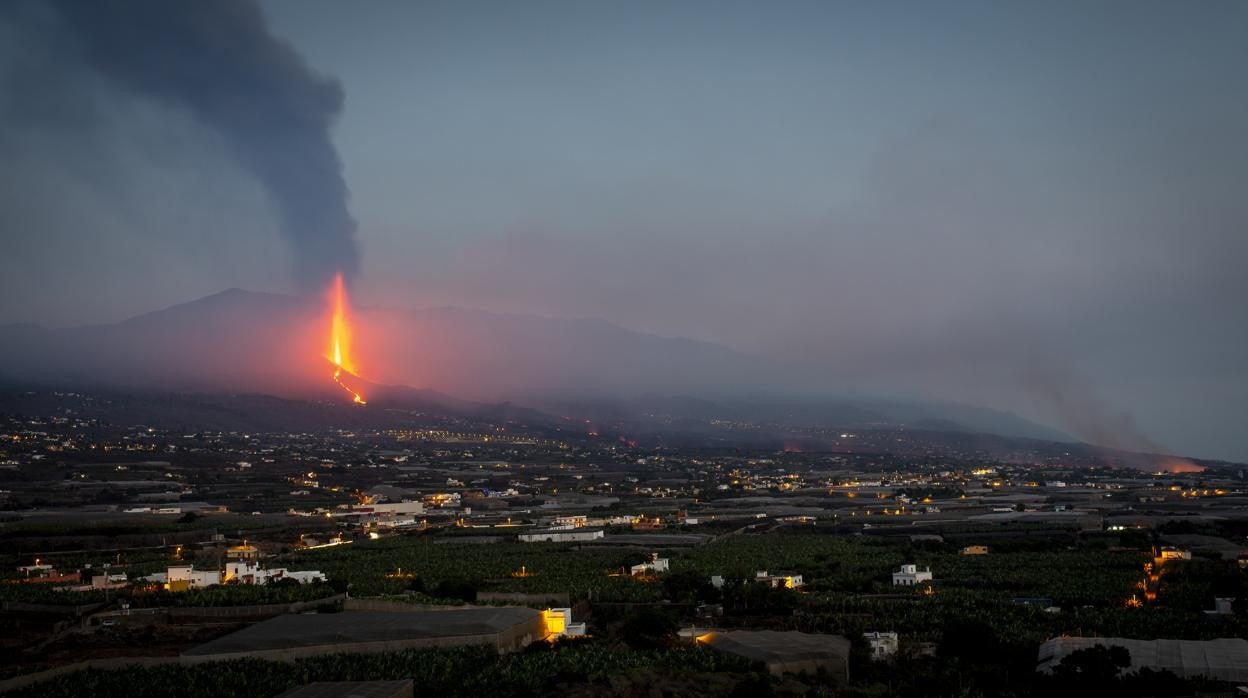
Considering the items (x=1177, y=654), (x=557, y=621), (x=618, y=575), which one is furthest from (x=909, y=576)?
(x=1177, y=654)

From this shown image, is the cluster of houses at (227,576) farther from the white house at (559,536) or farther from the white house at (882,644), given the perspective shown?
the white house at (882,644)

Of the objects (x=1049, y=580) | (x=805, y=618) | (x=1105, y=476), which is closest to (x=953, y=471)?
(x=1105, y=476)

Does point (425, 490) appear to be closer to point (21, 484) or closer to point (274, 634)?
point (21, 484)

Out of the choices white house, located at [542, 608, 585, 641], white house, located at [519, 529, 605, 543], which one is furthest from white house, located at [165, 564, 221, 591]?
white house, located at [519, 529, 605, 543]

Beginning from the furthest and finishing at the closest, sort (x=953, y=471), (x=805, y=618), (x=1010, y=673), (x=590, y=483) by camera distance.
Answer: (x=953, y=471) < (x=590, y=483) < (x=805, y=618) < (x=1010, y=673)

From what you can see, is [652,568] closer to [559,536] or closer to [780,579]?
[780,579]

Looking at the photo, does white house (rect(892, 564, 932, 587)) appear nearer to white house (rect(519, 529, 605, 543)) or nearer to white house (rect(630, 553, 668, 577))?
white house (rect(630, 553, 668, 577))
